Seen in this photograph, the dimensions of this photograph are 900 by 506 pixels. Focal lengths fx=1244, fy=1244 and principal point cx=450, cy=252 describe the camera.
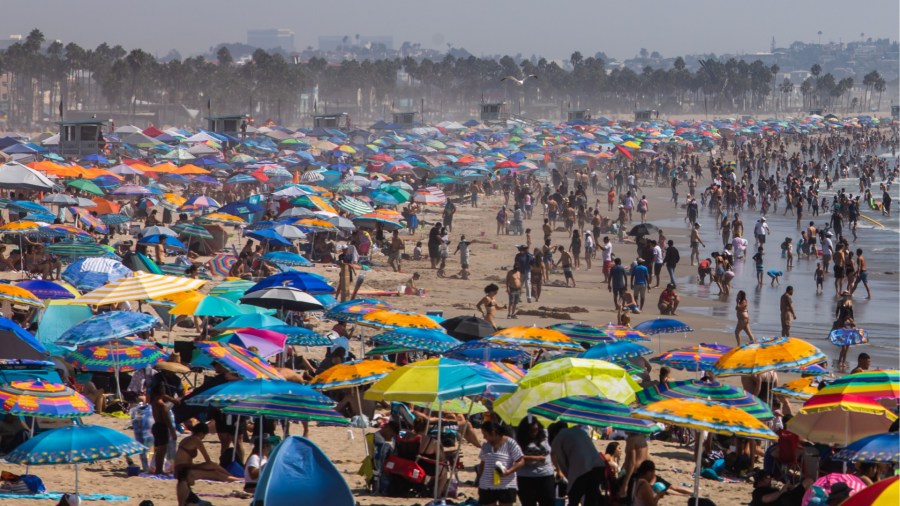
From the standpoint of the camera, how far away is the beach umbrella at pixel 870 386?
31.4 feet

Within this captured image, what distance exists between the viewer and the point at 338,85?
459 ft

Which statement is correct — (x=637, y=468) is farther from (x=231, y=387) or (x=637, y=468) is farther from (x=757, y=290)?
(x=757, y=290)

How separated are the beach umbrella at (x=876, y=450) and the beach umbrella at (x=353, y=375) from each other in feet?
12.6

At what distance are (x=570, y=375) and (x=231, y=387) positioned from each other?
8.33 ft

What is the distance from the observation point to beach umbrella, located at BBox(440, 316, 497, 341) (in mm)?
13969

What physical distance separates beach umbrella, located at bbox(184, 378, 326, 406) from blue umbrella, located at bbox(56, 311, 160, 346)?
119 inches

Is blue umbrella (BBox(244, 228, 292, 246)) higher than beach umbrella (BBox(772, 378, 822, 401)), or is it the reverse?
beach umbrella (BBox(772, 378, 822, 401))

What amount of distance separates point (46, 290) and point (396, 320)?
4126mm

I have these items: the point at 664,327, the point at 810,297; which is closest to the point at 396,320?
the point at 664,327

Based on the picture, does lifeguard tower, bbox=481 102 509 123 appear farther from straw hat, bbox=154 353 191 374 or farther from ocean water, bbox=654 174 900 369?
straw hat, bbox=154 353 191 374

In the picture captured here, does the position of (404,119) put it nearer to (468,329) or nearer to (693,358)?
(468,329)

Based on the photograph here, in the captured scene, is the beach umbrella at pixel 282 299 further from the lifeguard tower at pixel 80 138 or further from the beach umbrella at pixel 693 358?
the lifeguard tower at pixel 80 138

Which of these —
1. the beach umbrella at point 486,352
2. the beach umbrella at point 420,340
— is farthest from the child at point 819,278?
the beach umbrella at point 420,340

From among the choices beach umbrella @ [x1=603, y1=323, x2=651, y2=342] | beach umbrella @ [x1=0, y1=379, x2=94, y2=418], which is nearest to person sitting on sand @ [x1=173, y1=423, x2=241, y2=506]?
beach umbrella @ [x1=0, y1=379, x2=94, y2=418]
